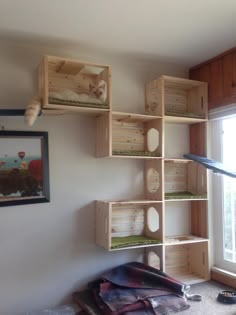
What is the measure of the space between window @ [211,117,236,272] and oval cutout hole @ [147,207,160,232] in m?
0.50

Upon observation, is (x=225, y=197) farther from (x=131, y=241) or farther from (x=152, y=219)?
(x=131, y=241)

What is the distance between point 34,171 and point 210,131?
1.44 m

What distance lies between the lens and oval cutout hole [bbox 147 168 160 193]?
2588 millimetres

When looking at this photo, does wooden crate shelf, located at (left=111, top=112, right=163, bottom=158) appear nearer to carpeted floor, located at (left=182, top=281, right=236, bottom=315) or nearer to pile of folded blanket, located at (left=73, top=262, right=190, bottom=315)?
pile of folded blanket, located at (left=73, top=262, right=190, bottom=315)

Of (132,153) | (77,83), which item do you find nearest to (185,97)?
(132,153)

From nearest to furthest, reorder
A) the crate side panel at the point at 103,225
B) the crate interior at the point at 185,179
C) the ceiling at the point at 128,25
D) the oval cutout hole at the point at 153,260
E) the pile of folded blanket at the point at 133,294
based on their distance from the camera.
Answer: the ceiling at the point at 128,25 → the pile of folded blanket at the point at 133,294 → the crate side panel at the point at 103,225 → the oval cutout hole at the point at 153,260 → the crate interior at the point at 185,179

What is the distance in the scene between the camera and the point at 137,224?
101 inches

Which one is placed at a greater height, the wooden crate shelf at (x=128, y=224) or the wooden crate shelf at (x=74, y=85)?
the wooden crate shelf at (x=74, y=85)

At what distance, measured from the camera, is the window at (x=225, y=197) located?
2547 mm

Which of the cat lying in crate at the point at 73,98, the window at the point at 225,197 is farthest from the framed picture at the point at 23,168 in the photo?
the window at the point at 225,197

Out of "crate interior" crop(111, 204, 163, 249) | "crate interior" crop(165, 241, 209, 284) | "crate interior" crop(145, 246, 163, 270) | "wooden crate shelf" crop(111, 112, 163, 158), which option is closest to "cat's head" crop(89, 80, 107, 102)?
"wooden crate shelf" crop(111, 112, 163, 158)

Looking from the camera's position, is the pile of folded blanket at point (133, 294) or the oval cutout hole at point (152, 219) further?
the oval cutout hole at point (152, 219)

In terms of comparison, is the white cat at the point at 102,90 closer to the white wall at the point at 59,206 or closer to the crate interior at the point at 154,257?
the white wall at the point at 59,206

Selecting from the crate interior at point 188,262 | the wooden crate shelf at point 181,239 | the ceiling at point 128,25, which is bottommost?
the crate interior at point 188,262
